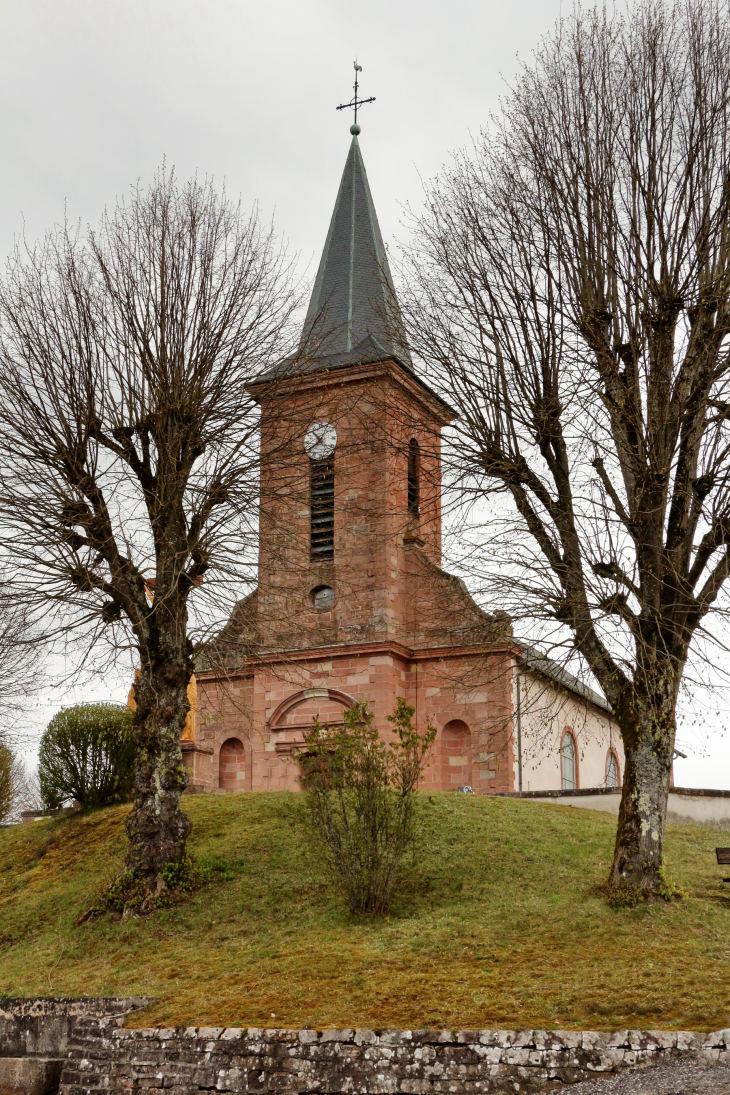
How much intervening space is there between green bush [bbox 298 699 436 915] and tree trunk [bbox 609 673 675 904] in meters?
2.26

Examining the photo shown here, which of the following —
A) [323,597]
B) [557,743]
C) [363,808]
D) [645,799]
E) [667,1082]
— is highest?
[323,597]

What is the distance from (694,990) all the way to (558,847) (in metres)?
6.12

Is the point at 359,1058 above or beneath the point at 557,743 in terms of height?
beneath

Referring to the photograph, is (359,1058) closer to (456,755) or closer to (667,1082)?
(667,1082)

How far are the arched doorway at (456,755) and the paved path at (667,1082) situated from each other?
54.1ft

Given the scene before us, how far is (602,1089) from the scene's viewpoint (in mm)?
7047

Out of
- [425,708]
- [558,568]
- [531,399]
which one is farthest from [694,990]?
[425,708]

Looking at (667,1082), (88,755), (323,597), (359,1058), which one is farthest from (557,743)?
(667,1082)

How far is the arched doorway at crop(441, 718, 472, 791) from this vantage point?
2388 cm

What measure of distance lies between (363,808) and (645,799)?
9.97 ft

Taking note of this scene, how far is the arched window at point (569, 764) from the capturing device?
3052 centimetres

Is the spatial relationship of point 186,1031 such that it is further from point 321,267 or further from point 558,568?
point 321,267

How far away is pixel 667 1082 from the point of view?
6781 millimetres

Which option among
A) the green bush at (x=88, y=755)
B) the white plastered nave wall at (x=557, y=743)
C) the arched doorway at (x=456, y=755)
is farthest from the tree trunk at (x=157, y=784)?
the arched doorway at (x=456, y=755)
